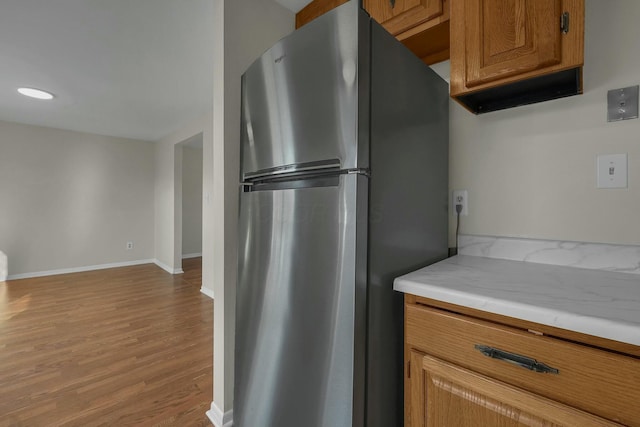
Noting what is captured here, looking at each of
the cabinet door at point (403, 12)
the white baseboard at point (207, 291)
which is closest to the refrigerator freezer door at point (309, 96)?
the cabinet door at point (403, 12)

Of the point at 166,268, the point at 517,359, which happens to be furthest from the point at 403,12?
the point at 166,268

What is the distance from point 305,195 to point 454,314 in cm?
56

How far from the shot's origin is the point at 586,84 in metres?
0.98

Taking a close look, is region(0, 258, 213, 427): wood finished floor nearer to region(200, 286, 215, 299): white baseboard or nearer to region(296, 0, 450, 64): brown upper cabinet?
region(200, 286, 215, 299): white baseboard

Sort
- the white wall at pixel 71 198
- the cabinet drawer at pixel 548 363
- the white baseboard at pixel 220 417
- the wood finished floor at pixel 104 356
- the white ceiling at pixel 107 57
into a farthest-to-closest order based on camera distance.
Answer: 1. the white wall at pixel 71 198
2. the white ceiling at pixel 107 57
3. the wood finished floor at pixel 104 356
4. the white baseboard at pixel 220 417
5. the cabinet drawer at pixel 548 363

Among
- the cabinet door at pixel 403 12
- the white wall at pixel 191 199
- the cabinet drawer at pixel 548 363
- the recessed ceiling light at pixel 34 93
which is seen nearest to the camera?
the cabinet drawer at pixel 548 363

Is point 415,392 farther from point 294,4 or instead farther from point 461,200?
point 294,4

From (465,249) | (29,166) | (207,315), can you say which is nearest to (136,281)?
(207,315)

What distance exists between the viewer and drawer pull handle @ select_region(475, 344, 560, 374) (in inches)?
23.3

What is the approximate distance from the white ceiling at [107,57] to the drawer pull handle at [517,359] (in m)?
2.15

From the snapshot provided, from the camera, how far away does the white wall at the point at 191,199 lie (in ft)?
17.9

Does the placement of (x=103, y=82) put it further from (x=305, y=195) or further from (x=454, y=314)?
(x=454, y=314)

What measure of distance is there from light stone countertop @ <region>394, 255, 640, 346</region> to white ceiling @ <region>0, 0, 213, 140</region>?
1967 mm

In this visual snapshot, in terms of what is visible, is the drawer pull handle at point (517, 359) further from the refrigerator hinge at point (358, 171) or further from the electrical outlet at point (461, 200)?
the electrical outlet at point (461, 200)
